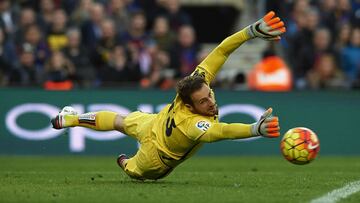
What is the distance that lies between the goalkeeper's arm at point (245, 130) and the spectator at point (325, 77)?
9614mm

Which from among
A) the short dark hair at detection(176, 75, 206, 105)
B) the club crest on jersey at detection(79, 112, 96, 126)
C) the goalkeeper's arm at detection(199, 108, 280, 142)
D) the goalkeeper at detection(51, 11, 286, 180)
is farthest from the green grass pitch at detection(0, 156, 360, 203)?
the short dark hair at detection(176, 75, 206, 105)

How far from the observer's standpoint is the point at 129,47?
19875mm

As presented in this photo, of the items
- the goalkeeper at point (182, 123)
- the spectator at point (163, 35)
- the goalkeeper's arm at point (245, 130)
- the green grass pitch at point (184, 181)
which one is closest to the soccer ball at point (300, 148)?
the green grass pitch at point (184, 181)

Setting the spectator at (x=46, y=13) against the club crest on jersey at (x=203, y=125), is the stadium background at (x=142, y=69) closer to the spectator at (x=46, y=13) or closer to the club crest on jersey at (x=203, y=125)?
the spectator at (x=46, y=13)

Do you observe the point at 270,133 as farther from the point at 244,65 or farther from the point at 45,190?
the point at 244,65

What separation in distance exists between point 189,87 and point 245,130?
3.78 feet

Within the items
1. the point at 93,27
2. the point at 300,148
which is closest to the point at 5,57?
the point at 93,27

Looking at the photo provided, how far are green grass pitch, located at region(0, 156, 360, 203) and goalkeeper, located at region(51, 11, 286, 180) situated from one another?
0.32 meters

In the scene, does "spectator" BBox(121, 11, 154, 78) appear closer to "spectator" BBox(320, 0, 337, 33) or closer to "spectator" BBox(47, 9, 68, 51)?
"spectator" BBox(47, 9, 68, 51)

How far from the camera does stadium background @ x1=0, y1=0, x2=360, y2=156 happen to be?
18.2 metres

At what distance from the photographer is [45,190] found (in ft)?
33.6

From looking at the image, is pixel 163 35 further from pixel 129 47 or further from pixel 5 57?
pixel 5 57

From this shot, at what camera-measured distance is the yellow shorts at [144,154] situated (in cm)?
1113

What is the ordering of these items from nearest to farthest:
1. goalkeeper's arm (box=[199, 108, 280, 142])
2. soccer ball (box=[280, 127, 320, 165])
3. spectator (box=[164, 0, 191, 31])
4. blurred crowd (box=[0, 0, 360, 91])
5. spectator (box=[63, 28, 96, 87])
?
goalkeeper's arm (box=[199, 108, 280, 142]) < soccer ball (box=[280, 127, 320, 165]) < blurred crowd (box=[0, 0, 360, 91]) < spectator (box=[63, 28, 96, 87]) < spectator (box=[164, 0, 191, 31])
